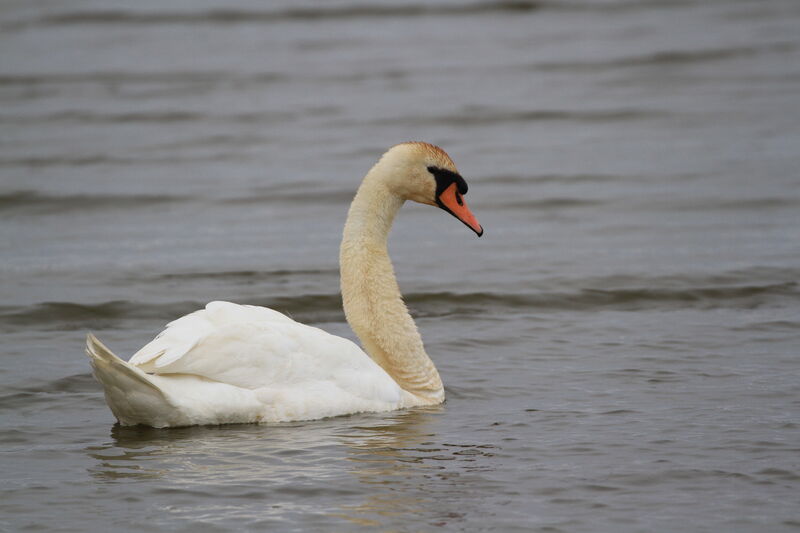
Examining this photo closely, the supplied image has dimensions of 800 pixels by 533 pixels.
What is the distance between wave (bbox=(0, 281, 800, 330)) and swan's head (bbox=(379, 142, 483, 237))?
8.50 feet

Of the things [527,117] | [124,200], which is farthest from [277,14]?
[124,200]

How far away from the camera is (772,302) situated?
1133 centimetres

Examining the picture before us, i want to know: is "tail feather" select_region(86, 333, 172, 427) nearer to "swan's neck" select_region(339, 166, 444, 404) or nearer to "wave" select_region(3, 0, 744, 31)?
"swan's neck" select_region(339, 166, 444, 404)

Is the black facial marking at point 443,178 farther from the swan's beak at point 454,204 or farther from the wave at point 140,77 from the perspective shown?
the wave at point 140,77

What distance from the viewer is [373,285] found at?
29.2 ft

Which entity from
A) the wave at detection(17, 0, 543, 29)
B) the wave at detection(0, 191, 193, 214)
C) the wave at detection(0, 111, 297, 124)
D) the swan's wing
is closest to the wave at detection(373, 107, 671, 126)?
the wave at detection(0, 111, 297, 124)

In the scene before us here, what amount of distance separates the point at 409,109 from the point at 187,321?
14.0m

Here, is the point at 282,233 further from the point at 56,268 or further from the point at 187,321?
the point at 187,321

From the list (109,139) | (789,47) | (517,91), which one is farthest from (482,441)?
(789,47)

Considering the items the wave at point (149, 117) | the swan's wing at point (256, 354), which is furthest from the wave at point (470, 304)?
the wave at point (149, 117)

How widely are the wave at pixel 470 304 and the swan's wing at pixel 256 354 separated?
10.6ft

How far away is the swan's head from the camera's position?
8852 millimetres

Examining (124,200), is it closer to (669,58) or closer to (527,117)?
(527,117)

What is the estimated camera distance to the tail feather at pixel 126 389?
7289 mm
